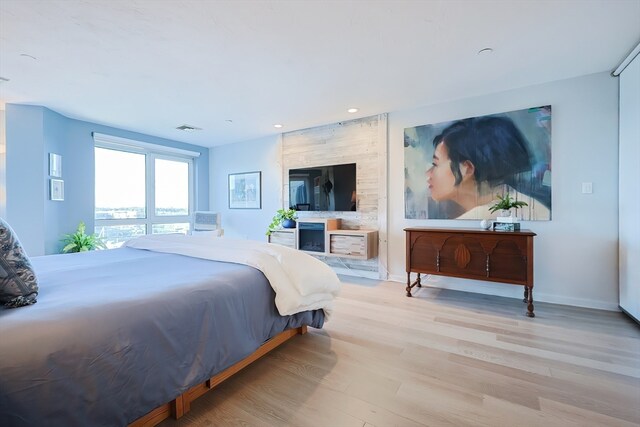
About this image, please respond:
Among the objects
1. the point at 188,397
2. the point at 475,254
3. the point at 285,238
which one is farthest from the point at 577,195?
the point at 188,397

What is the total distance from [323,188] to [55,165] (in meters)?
3.62

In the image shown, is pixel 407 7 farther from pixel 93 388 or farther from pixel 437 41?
pixel 93 388

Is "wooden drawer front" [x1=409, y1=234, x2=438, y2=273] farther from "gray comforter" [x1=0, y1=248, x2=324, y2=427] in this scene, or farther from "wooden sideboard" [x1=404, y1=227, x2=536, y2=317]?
"gray comforter" [x1=0, y1=248, x2=324, y2=427]

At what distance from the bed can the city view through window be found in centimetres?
267

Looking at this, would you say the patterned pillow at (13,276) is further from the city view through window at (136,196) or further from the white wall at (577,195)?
the city view through window at (136,196)

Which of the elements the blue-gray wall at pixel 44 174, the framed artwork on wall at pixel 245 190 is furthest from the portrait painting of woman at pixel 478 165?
the blue-gray wall at pixel 44 174

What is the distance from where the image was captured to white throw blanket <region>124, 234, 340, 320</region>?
1.76 metres

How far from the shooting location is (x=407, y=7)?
5.84 ft

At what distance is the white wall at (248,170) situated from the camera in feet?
16.1

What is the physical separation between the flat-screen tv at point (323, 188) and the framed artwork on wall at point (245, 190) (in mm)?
819

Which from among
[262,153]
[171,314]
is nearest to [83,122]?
[262,153]

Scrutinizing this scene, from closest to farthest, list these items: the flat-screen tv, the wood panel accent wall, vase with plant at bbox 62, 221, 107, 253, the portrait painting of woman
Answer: the portrait painting of woman, vase with plant at bbox 62, 221, 107, 253, the wood panel accent wall, the flat-screen tv

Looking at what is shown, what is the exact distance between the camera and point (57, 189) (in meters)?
3.60

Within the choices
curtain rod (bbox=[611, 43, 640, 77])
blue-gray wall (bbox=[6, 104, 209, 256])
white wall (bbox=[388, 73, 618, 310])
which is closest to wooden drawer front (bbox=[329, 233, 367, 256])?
white wall (bbox=[388, 73, 618, 310])
